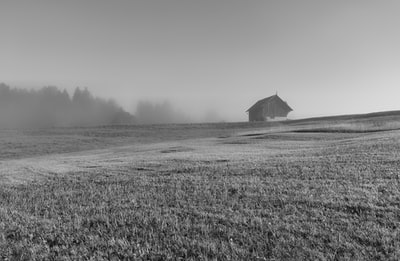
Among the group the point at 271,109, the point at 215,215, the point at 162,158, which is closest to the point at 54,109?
the point at 271,109

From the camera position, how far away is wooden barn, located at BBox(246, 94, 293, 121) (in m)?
65.8

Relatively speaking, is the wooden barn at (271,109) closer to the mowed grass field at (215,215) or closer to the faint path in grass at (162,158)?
the faint path in grass at (162,158)

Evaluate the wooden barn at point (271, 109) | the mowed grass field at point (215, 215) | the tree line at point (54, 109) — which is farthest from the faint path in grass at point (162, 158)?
the tree line at point (54, 109)

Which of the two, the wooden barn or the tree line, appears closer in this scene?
the wooden barn

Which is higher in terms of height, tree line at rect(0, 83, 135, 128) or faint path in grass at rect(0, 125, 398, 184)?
tree line at rect(0, 83, 135, 128)

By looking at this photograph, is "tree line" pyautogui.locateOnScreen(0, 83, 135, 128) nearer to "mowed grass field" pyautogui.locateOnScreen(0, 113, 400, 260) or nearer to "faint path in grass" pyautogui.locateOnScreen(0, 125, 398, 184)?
"faint path in grass" pyautogui.locateOnScreen(0, 125, 398, 184)

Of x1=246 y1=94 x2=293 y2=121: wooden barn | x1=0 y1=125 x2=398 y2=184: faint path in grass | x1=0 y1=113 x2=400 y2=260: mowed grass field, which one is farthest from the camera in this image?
x1=246 y1=94 x2=293 y2=121: wooden barn

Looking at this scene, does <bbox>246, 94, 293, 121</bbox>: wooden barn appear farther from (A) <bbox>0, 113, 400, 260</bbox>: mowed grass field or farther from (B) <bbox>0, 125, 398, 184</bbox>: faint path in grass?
(A) <bbox>0, 113, 400, 260</bbox>: mowed grass field

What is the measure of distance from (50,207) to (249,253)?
16.2 feet

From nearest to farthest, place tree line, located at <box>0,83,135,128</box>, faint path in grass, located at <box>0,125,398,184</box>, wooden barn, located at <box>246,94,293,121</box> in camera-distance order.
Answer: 1. faint path in grass, located at <box>0,125,398,184</box>
2. wooden barn, located at <box>246,94,293,121</box>
3. tree line, located at <box>0,83,135,128</box>

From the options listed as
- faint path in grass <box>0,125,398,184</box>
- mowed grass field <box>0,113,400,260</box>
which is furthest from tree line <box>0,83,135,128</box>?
mowed grass field <box>0,113,400,260</box>

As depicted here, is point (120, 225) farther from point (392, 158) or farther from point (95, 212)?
point (392, 158)

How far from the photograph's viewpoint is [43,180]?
10.5 meters

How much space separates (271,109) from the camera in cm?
6606
